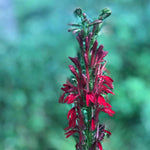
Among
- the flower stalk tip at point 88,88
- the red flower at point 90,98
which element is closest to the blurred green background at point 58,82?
the flower stalk tip at point 88,88

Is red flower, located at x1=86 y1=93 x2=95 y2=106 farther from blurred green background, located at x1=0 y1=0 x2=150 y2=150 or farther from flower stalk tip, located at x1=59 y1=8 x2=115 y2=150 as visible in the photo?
blurred green background, located at x1=0 y1=0 x2=150 y2=150

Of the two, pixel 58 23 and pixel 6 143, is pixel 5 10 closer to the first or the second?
pixel 58 23

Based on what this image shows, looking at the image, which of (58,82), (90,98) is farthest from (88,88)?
(58,82)

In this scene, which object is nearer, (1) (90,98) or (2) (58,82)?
(1) (90,98)

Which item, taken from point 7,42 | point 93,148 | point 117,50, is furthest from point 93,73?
point 7,42

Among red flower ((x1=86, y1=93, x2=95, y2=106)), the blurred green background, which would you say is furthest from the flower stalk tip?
the blurred green background

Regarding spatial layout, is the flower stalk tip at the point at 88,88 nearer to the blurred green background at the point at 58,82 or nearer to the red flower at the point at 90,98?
the red flower at the point at 90,98

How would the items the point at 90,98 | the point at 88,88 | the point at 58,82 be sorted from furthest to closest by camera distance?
the point at 58,82 < the point at 88,88 < the point at 90,98

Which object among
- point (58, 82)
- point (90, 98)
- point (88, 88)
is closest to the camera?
point (90, 98)

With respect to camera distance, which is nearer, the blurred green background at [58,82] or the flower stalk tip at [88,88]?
the flower stalk tip at [88,88]

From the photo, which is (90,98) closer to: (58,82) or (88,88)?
(88,88)
